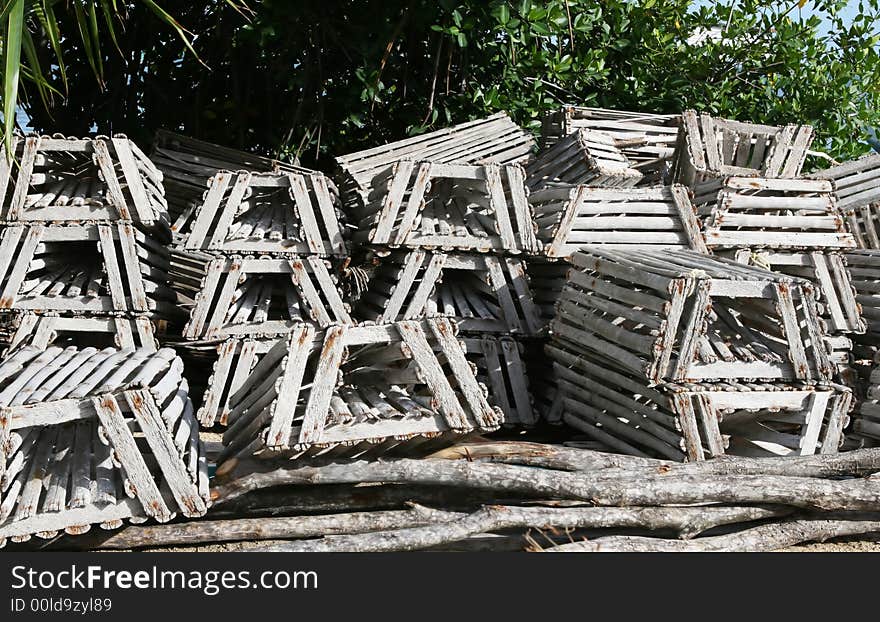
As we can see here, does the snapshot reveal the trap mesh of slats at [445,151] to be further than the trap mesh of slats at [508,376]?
Yes

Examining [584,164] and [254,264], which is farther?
[584,164]

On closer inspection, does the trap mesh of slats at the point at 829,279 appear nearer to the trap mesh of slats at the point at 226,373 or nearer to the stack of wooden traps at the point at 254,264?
the stack of wooden traps at the point at 254,264

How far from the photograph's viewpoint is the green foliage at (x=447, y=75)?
323 inches

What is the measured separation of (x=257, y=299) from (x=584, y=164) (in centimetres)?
243

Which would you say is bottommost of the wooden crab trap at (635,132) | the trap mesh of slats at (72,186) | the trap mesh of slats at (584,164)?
the trap mesh of slats at (72,186)

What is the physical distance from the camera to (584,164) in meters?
6.49

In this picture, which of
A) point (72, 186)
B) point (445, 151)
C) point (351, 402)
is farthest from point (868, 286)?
point (72, 186)

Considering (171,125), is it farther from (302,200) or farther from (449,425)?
(449,425)

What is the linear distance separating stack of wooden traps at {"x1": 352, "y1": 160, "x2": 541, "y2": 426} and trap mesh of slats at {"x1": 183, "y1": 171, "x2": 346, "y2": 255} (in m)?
0.25

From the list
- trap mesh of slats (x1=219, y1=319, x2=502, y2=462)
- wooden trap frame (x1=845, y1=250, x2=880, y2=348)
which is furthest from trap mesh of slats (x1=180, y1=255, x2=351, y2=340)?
wooden trap frame (x1=845, y1=250, x2=880, y2=348)

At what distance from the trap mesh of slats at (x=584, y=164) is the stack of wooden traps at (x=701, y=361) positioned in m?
1.38

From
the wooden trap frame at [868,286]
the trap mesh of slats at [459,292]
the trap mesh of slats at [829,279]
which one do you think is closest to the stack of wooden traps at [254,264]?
the trap mesh of slats at [459,292]

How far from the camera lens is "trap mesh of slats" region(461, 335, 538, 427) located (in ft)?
17.6

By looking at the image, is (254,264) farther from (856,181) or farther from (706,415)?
(856,181)
